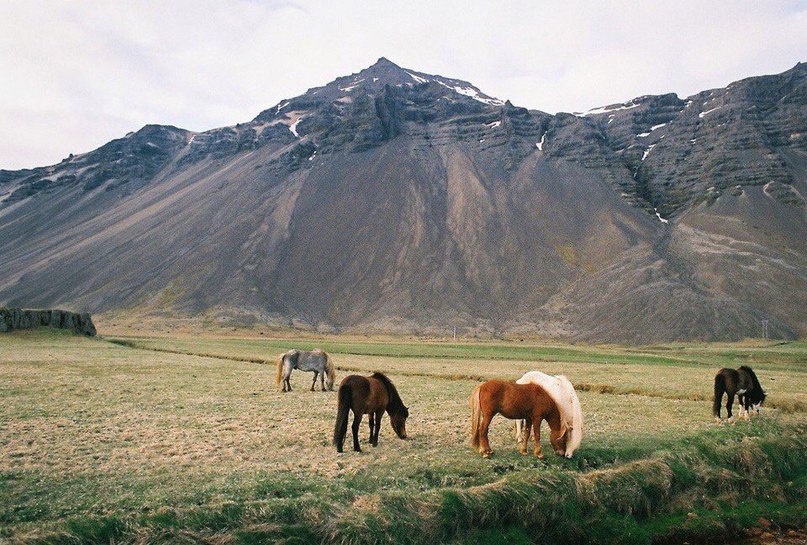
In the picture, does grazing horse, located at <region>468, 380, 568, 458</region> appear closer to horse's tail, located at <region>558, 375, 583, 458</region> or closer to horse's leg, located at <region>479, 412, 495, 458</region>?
horse's leg, located at <region>479, 412, 495, 458</region>

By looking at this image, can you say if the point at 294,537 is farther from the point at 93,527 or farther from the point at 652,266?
the point at 652,266

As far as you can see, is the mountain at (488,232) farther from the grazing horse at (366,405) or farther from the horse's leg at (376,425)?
the horse's leg at (376,425)

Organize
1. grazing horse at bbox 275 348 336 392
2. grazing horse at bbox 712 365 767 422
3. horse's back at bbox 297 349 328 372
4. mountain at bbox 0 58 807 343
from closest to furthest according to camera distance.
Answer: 1. grazing horse at bbox 712 365 767 422
2. grazing horse at bbox 275 348 336 392
3. horse's back at bbox 297 349 328 372
4. mountain at bbox 0 58 807 343

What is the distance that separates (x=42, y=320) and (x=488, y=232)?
333ft

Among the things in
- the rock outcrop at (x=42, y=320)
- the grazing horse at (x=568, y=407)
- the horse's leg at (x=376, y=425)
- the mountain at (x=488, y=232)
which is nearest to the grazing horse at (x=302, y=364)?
the horse's leg at (x=376, y=425)

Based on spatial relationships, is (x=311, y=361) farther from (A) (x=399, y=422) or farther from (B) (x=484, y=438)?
(B) (x=484, y=438)

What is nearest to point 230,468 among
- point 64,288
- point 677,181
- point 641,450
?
point 641,450

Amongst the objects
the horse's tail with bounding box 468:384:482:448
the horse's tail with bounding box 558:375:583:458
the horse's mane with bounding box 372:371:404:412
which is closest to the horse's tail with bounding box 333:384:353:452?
the horse's mane with bounding box 372:371:404:412

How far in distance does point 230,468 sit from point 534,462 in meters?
7.60

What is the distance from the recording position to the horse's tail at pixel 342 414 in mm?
14477

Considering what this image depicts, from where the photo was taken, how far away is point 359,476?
40.6 ft

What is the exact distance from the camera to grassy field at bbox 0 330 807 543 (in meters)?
10.1

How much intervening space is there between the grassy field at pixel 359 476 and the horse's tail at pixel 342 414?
17.1 inches

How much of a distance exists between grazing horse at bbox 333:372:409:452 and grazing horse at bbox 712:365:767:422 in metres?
12.6
